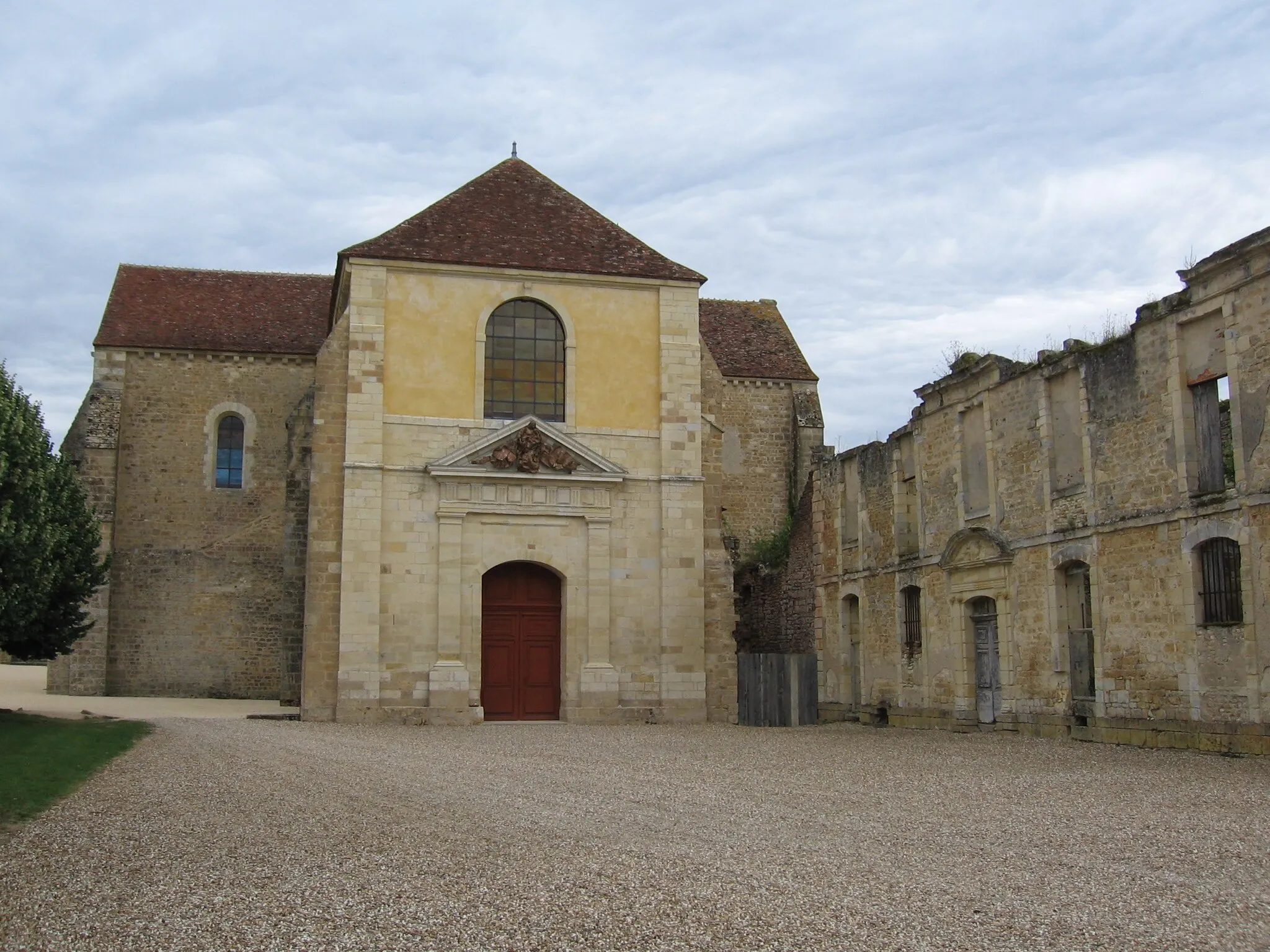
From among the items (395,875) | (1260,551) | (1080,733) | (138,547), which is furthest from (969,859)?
(138,547)

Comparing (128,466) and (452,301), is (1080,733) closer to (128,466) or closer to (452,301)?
(452,301)

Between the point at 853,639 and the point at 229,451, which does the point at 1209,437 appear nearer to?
the point at 853,639

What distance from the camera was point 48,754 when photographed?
13133 mm

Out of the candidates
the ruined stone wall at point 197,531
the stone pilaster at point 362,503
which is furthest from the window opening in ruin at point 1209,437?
the ruined stone wall at point 197,531

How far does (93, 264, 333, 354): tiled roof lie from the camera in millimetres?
29000

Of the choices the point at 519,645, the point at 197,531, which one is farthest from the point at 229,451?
the point at 519,645

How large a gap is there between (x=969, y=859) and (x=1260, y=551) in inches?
296

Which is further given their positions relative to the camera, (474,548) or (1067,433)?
(474,548)

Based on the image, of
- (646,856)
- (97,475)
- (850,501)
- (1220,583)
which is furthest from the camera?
(97,475)

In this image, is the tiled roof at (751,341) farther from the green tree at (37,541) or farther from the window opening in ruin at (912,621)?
the green tree at (37,541)

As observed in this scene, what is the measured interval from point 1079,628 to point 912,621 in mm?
4282

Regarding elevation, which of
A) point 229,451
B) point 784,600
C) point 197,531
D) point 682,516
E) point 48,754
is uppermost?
point 229,451

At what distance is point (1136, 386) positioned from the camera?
51.4 feet

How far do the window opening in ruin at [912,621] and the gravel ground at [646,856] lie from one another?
6750 mm
